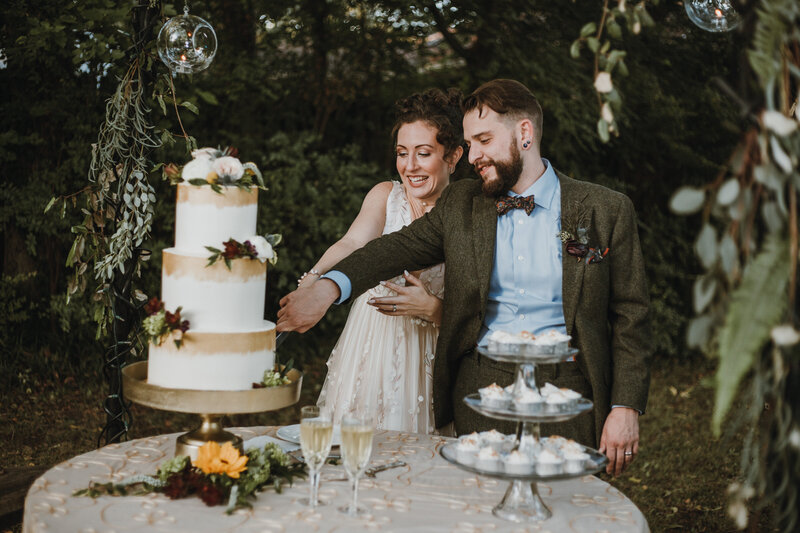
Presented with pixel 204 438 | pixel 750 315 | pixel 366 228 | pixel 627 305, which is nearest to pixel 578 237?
pixel 627 305

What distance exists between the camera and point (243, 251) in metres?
2.24

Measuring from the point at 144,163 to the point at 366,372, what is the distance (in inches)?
49.7

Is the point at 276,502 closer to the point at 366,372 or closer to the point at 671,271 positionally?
the point at 366,372

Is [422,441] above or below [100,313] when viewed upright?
below

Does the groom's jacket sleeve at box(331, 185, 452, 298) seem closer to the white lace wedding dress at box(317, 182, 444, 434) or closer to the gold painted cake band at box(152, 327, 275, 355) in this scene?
the white lace wedding dress at box(317, 182, 444, 434)

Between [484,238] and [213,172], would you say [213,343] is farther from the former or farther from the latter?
[484,238]

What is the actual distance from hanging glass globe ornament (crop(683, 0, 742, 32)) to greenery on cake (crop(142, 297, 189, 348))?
2125 mm

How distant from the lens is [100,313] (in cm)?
346

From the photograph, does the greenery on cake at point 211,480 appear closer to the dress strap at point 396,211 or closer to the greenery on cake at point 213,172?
the greenery on cake at point 213,172

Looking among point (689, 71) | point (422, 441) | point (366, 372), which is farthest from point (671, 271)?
point (422, 441)

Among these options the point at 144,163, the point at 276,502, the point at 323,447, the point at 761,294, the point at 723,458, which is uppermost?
the point at 144,163

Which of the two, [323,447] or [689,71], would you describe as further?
[689,71]

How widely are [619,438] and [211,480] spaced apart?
1.42 metres

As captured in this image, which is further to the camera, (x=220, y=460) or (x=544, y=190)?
(x=544, y=190)
